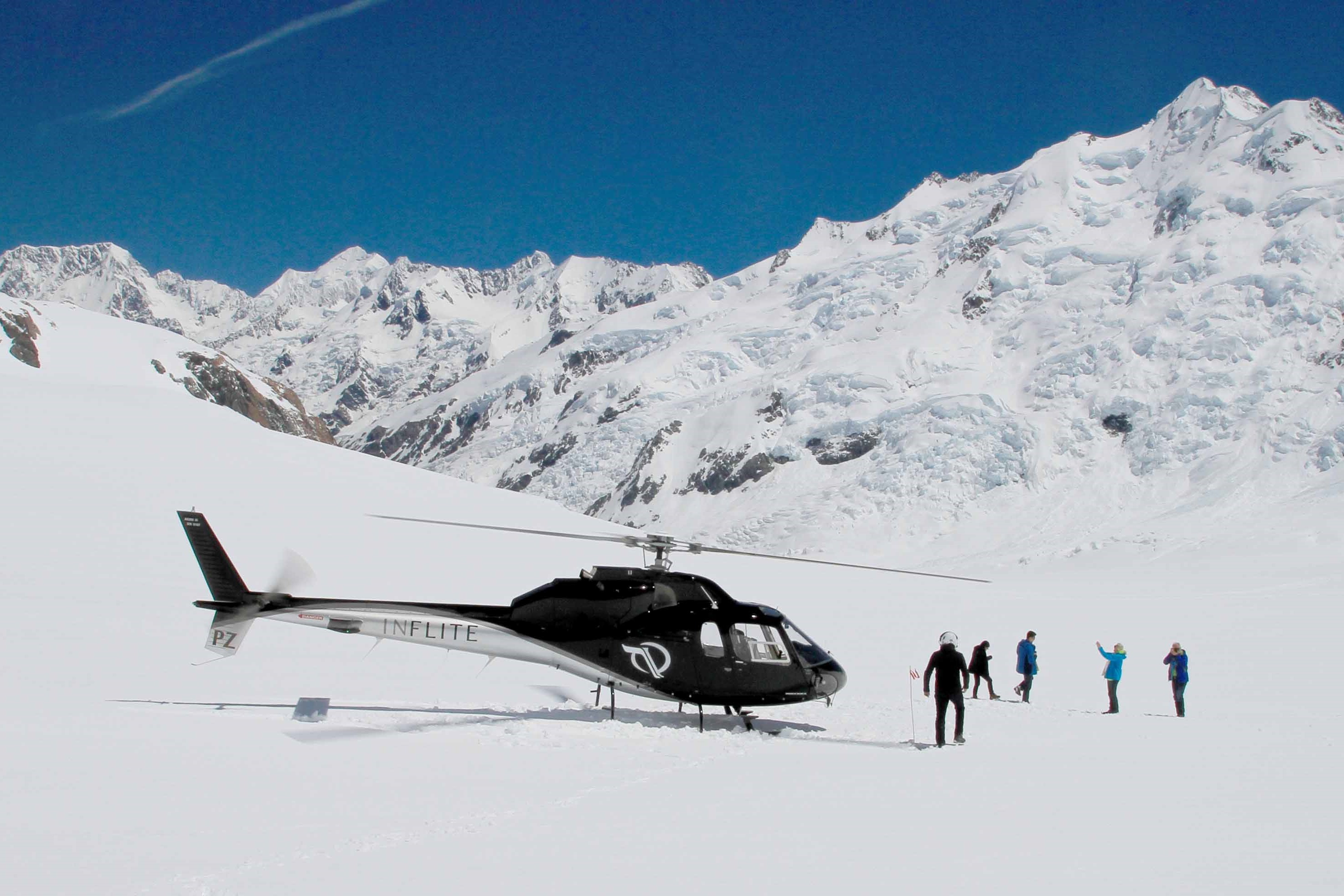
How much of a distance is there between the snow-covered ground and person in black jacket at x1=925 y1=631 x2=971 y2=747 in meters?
0.33

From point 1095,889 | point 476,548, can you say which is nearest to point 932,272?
point 476,548

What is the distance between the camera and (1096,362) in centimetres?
9556

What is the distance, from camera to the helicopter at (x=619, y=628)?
11508 millimetres

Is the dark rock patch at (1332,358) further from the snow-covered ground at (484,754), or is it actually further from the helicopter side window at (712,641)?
the helicopter side window at (712,641)

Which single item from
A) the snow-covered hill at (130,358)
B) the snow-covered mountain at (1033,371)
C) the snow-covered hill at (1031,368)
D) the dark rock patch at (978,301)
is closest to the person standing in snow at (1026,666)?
the snow-covered mountain at (1033,371)

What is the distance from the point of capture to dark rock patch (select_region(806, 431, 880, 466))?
101m

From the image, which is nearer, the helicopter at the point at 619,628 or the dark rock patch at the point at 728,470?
the helicopter at the point at 619,628

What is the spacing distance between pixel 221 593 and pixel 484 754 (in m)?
4.37

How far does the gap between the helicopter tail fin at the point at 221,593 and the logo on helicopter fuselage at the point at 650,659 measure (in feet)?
14.8

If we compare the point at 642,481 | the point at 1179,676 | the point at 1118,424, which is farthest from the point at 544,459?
the point at 1179,676

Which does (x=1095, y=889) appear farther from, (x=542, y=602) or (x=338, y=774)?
(x=542, y=602)

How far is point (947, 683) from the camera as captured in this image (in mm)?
10828

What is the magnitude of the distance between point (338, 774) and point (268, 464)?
22.7m

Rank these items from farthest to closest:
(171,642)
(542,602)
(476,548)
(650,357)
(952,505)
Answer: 1. (650,357)
2. (952,505)
3. (476,548)
4. (171,642)
5. (542,602)
